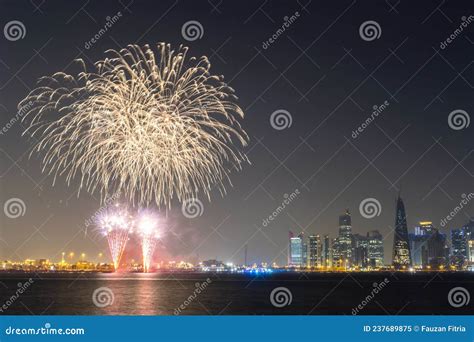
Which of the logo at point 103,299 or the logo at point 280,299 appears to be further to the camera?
the logo at point 280,299

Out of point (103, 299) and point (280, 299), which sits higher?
point (280, 299)

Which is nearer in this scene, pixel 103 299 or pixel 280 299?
pixel 103 299

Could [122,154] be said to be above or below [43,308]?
above

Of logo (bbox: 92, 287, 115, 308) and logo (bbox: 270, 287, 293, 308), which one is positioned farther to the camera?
logo (bbox: 270, 287, 293, 308)

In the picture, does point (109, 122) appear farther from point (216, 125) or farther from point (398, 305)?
point (398, 305)
